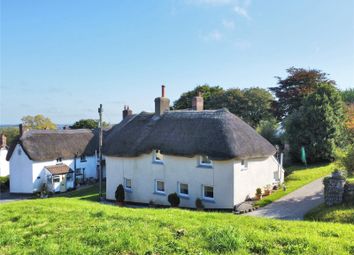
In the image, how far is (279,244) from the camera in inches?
294

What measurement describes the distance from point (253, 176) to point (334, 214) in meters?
9.93

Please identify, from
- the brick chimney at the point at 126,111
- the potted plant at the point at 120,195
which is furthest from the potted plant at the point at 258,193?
the brick chimney at the point at 126,111

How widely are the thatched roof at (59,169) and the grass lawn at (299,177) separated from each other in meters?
26.7

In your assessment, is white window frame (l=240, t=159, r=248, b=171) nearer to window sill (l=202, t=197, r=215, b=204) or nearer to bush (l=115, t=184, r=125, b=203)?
window sill (l=202, t=197, r=215, b=204)

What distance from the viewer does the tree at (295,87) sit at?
1984 inches

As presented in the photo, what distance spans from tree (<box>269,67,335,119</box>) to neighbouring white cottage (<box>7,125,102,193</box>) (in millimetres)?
30453

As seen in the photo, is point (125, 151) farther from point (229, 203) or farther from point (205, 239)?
A: point (205, 239)

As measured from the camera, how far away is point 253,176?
25.5m

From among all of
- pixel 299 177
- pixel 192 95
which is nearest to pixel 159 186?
pixel 299 177

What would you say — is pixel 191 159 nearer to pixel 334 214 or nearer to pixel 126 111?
pixel 334 214

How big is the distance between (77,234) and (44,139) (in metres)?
37.8

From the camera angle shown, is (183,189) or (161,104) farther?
(161,104)

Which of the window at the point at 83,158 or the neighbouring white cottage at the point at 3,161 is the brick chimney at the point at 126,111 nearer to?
the window at the point at 83,158

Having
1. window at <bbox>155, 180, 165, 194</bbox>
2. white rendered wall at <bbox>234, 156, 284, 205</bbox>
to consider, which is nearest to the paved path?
white rendered wall at <bbox>234, 156, 284, 205</bbox>
